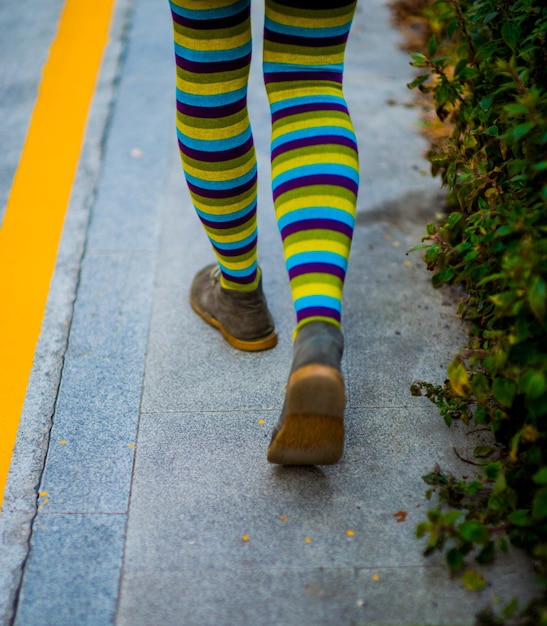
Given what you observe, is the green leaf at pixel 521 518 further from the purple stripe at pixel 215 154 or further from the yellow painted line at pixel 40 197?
the yellow painted line at pixel 40 197

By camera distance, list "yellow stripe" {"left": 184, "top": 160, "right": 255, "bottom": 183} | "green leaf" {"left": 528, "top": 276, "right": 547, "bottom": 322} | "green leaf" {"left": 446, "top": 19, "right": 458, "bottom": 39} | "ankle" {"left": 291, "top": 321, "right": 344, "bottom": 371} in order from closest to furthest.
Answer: "green leaf" {"left": 528, "top": 276, "right": 547, "bottom": 322} < "ankle" {"left": 291, "top": 321, "right": 344, "bottom": 371} < "yellow stripe" {"left": 184, "top": 160, "right": 255, "bottom": 183} < "green leaf" {"left": 446, "top": 19, "right": 458, "bottom": 39}

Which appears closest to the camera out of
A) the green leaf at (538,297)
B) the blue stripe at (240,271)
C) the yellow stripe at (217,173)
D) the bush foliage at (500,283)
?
the green leaf at (538,297)

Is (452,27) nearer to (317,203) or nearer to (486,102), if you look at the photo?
(486,102)

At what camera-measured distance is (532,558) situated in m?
1.52

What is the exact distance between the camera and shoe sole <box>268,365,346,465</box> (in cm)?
146

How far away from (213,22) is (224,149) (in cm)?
31

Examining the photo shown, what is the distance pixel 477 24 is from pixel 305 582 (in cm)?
150

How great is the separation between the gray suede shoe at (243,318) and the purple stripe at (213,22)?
76 cm

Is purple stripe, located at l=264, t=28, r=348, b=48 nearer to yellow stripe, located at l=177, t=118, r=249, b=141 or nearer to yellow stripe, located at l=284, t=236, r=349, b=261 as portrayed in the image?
yellow stripe, located at l=177, t=118, r=249, b=141

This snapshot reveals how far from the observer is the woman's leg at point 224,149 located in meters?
1.62

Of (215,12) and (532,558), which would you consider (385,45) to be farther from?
(532,558)

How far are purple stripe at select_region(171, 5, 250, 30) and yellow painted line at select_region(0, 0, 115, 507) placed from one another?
1.08 metres

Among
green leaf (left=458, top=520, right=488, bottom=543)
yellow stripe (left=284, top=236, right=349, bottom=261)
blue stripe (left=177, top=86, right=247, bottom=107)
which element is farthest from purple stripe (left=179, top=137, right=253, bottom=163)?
green leaf (left=458, top=520, right=488, bottom=543)

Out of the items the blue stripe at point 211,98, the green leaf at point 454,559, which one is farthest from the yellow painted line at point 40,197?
the green leaf at point 454,559
